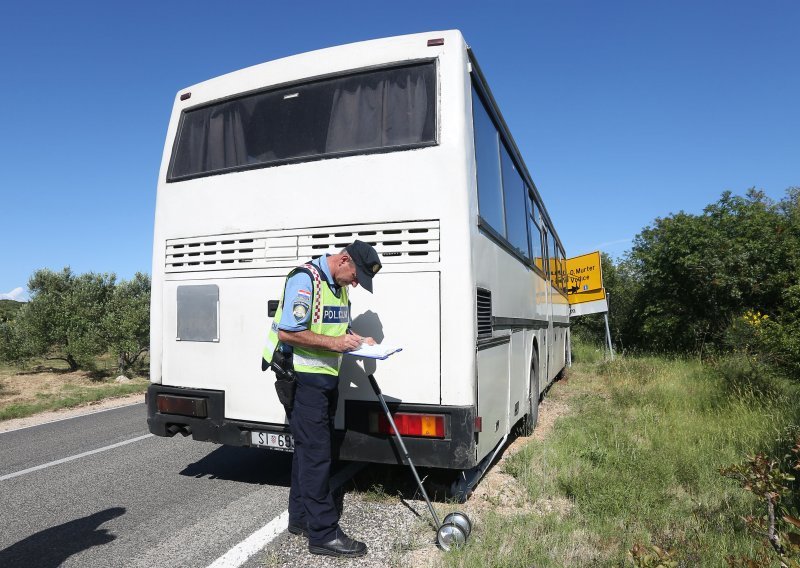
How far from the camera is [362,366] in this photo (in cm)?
406

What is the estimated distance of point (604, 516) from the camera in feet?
12.7

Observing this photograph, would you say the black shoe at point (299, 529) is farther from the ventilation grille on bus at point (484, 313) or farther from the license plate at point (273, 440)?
the ventilation grille on bus at point (484, 313)

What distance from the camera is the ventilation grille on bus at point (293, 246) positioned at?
394cm

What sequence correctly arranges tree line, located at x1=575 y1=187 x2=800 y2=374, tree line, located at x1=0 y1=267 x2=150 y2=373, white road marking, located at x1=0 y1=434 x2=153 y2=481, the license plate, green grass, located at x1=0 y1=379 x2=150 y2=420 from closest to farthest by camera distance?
1. the license plate
2. white road marking, located at x1=0 y1=434 x2=153 y2=481
3. green grass, located at x1=0 y1=379 x2=150 y2=420
4. tree line, located at x1=575 y1=187 x2=800 y2=374
5. tree line, located at x1=0 y1=267 x2=150 y2=373

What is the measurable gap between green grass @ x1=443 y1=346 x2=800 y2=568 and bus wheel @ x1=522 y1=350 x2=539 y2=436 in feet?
1.08

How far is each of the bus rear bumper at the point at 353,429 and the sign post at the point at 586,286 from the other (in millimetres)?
14899

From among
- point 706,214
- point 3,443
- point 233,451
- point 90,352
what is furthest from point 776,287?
point 90,352

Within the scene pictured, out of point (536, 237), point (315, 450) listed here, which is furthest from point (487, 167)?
point (536, 237)

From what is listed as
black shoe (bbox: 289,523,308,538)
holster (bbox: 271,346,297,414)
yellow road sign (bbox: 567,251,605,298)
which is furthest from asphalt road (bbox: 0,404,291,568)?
yellow road sign (bbox: 567,251,605,298)

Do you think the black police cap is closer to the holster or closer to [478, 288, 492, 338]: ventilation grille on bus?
the holster

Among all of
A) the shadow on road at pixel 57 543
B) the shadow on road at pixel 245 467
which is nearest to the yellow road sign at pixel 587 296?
the shadow on road at pixel 245 467

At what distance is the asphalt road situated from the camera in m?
3.65

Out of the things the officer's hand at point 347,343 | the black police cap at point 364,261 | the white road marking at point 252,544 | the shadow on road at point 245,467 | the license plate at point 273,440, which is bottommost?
the shadow on road at point 245,467

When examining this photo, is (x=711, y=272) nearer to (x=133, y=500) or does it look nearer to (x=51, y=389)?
(x=133, y=500)
